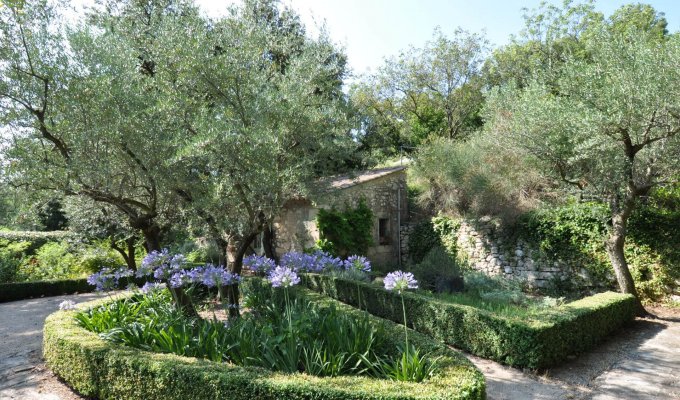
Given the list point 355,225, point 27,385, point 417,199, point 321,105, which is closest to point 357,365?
point 27,385

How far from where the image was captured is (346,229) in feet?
45.6

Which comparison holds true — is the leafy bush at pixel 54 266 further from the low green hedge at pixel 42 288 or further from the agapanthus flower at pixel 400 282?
the agapanthus flower at pixel 400 282

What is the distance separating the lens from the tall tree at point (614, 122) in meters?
7.13

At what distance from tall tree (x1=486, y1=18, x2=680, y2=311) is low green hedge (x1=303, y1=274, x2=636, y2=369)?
2003mm

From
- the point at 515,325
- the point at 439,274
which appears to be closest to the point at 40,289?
the point at 439,274

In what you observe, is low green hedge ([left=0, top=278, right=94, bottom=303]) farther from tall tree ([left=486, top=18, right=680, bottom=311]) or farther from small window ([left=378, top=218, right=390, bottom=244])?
tall tree ([left=486, top=18, right=680, bottom=311])

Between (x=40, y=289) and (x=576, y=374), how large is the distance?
12.6 metres

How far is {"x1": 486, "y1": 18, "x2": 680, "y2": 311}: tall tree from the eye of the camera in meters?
7.13

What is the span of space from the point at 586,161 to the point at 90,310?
9868 millimetres

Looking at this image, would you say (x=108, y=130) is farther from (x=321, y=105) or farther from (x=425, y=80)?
(x=425, y=80)

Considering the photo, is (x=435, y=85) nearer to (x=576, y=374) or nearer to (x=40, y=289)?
(x=576, y=374)

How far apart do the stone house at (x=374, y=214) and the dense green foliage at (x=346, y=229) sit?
25cm

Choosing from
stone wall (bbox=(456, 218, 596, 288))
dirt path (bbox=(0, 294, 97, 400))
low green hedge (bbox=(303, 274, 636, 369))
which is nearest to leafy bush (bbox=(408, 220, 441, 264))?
stone wall (bbox=(456, 218, 596, 288))

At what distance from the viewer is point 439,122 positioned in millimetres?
23562
